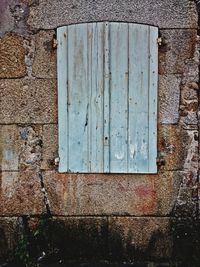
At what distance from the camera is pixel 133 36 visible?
4.92 meters

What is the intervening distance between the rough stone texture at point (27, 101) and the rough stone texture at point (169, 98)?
3.45 ft

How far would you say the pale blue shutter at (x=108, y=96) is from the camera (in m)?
4.93

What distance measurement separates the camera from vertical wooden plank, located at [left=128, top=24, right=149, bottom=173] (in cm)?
492

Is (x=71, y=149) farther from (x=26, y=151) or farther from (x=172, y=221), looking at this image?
(x=172, y=221)

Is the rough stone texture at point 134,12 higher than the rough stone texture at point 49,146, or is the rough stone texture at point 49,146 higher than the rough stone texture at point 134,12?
the rough stone texture at point 134,12

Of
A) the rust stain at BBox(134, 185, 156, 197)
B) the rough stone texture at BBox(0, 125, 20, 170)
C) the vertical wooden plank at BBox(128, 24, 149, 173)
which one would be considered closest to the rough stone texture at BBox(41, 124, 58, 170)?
the rough stone texture at BBox(0, 125, 20, 170)

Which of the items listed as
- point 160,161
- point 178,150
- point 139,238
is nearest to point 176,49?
point 178,150

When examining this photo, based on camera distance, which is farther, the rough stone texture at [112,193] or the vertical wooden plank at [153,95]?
the rough stone texture at [112,193]

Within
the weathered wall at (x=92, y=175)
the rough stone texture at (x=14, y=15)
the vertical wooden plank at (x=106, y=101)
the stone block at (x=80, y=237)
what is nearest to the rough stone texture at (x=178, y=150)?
the weathered wall at (x=92, y=175)

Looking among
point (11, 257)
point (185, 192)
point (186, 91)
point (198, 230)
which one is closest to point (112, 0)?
point (186, 91)

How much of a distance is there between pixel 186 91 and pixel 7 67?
1789 millimetres

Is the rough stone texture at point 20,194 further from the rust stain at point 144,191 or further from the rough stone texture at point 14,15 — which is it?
the rough stone texture at point 14,15

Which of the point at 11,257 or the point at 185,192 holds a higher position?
the point at 185,192

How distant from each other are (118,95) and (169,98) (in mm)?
502
